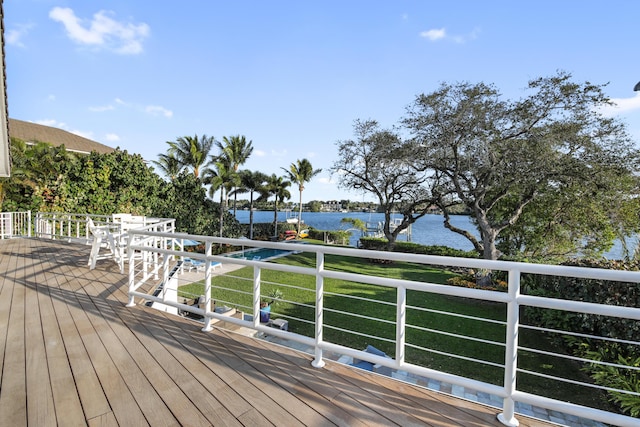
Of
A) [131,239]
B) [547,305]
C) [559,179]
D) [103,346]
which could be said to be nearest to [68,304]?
→ [131,239]

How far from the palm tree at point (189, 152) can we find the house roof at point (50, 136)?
533cm

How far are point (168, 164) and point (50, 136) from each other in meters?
9.46

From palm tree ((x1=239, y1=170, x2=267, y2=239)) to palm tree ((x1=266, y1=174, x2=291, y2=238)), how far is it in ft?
2.78

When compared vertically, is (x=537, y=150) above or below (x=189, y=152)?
below

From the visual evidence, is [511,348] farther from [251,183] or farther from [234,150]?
[251,183]

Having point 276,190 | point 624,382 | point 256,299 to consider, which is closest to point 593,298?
point 624,382

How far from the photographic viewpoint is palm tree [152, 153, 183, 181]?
21.5 metres

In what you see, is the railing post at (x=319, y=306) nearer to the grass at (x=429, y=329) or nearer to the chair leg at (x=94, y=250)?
the grass at (x=429, y=329)

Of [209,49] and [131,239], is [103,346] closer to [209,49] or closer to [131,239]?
[131,239]

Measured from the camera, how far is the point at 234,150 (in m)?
23.2

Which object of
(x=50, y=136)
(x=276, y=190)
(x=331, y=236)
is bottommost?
(x=331, y=236)

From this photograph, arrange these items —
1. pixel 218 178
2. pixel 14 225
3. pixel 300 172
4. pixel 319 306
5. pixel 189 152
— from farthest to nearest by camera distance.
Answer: pixel 300 172 < pixel 189 152 < pixel 218 178 < pixel 14 225 < pixel 319 306

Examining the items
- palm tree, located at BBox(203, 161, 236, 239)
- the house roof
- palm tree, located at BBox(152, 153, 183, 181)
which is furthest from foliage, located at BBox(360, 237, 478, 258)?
the house roof

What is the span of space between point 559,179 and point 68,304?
50.2 feet
